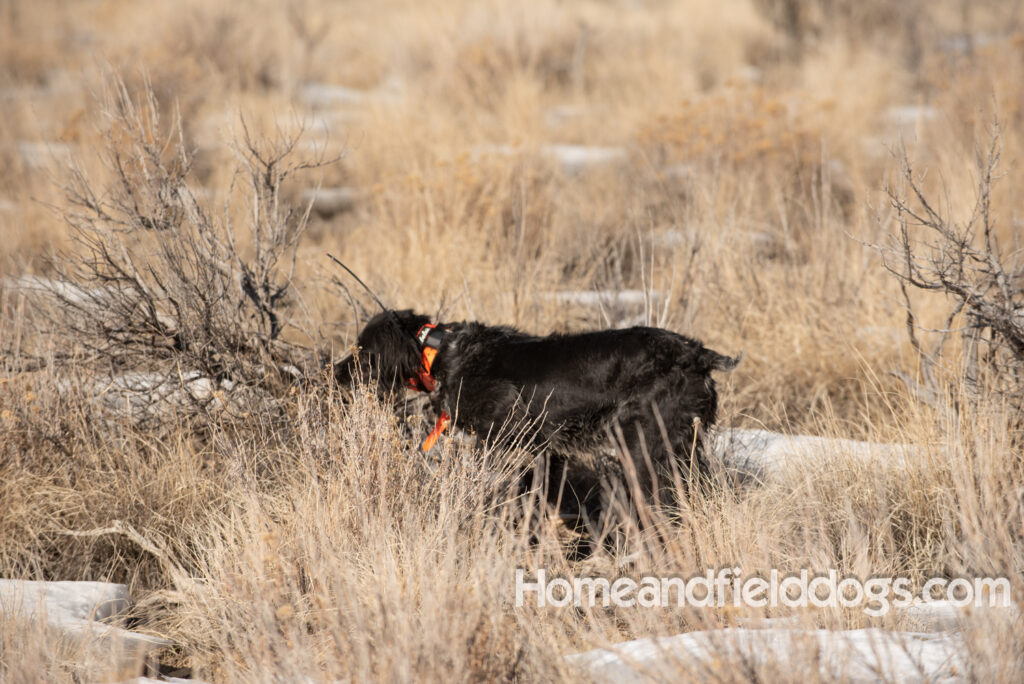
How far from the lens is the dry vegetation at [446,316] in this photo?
8.39ft

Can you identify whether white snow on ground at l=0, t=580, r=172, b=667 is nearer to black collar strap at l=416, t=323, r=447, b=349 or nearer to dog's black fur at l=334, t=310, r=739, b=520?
dog's black fur at l=334, t=310, r=739, b=520

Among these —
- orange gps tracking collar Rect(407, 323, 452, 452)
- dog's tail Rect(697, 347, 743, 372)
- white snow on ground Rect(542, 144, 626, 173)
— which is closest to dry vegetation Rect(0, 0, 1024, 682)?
white snow on ground Rect(542, 144, 626, 173)

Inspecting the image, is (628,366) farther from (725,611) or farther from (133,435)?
(133,435)

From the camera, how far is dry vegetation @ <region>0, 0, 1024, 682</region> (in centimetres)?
256

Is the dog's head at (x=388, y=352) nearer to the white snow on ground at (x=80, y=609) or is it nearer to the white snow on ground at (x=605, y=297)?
the white snow on ground at (x=80, y=609)

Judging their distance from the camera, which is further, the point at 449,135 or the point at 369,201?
the point at 449,135

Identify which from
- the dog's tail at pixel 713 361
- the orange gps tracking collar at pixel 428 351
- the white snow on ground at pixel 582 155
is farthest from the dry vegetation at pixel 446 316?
the dog's tail at pixel 713 361

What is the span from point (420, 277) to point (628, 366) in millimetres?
2496

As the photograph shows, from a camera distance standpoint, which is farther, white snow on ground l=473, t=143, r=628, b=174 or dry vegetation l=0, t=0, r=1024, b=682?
white snow on ground l=473, t=143, r=628, b=174

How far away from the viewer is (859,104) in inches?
352

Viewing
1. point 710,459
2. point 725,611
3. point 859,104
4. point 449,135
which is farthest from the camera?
point 859,104

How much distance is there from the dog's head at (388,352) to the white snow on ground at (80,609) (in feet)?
3.96

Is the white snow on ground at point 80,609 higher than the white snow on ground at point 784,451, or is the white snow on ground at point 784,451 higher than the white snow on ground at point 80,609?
the white snow on ground at point 784,451

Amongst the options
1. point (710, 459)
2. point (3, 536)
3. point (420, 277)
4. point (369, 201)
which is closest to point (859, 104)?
point (369, 201)
